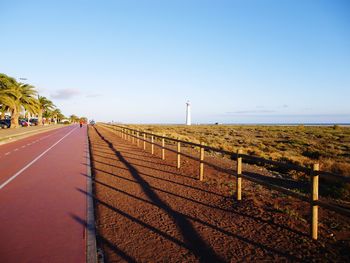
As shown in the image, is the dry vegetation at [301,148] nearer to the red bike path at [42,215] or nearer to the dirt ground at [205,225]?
the dirt ground at [205,225]

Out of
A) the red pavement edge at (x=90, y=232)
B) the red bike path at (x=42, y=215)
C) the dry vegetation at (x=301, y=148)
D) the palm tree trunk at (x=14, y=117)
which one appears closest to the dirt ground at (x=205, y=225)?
the red pavement edge at (x=90, y=232)

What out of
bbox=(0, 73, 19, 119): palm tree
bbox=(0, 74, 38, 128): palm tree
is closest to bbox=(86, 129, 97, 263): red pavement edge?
bbox=(0, 73, 19, 119): palm tree

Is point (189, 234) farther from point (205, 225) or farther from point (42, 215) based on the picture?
point (42, 215)

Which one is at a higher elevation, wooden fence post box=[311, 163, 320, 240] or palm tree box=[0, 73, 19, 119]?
palm tree box=[0, 73, 19, 119]

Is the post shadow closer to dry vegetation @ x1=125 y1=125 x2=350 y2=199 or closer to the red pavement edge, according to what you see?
the red pavement edge

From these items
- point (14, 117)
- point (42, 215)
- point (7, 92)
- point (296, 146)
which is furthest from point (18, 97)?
point (42, 215)

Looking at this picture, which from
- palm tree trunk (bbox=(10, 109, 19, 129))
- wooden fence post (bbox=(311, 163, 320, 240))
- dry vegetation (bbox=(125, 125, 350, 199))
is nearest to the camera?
wooden fence post (bbox=(311, 163, 320, 240))

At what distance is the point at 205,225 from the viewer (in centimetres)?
584

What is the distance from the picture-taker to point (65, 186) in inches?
360

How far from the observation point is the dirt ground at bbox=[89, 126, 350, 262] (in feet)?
15.2

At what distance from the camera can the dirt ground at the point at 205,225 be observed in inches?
183

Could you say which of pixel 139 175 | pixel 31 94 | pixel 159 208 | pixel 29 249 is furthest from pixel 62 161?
pixel 31 94

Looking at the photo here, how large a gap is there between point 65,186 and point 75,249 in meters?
4.74

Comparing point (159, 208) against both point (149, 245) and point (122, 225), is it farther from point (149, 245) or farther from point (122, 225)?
point (149, 245)
